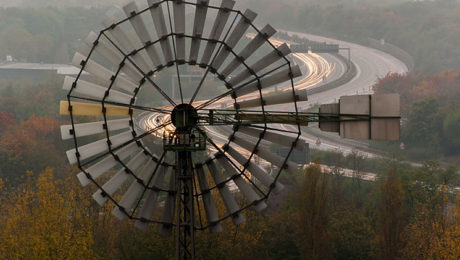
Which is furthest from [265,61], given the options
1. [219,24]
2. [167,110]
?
[167,110]

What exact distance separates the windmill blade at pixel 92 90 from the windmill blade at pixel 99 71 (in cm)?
31

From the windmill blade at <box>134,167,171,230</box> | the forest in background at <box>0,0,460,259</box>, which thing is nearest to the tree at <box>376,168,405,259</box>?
the forest in background at <box>0,0,460,259</box>

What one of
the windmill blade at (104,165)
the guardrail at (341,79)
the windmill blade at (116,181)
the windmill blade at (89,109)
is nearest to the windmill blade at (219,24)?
the windmill blade at (89,109)

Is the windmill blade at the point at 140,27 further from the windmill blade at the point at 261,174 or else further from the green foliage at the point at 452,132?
the green foliage at the point at 452,132

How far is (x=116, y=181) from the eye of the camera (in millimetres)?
18344

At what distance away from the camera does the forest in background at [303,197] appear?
30219 mm

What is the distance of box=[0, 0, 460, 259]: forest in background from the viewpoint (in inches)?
1190

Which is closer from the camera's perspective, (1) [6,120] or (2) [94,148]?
(2) [94,148]

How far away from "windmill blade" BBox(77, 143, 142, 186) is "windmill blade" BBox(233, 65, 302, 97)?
11.8ft

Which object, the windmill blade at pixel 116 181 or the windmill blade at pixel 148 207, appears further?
the windmill blade at pixel 148 207

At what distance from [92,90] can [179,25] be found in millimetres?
3225

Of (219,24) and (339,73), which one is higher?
(339,73)

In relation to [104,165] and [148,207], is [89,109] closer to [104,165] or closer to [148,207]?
[104,165]

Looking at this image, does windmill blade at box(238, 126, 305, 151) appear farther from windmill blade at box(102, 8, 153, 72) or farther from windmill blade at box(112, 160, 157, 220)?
windmill blade at box(102, 8, 153, 72)
